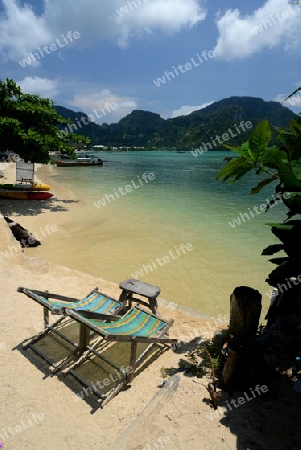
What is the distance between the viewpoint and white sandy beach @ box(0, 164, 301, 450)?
116 inches

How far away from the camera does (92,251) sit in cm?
1019

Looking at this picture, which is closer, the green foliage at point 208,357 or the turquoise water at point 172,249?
the green foliage at point 208,357

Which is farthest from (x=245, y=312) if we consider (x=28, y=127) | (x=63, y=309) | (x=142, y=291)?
(x=28, y=127)

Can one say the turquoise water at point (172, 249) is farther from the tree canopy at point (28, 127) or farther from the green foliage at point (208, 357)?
the tree canopy at point (28, 127)

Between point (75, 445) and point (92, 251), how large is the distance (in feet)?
24.5

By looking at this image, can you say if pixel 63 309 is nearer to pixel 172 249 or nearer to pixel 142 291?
pixel 142 291

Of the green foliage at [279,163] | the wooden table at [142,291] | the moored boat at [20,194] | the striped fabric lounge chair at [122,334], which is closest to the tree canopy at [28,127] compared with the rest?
the moored boat at [20,194]

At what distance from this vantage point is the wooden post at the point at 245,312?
4355 mm

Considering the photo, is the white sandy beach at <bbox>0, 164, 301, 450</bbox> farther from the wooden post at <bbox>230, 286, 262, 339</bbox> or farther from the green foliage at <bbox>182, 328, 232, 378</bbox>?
the wooden post at <bbox>230, 286, 262, 339</bbox>

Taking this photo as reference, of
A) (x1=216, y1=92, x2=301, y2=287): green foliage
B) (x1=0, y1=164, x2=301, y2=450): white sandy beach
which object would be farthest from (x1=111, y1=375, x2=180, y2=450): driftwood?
(x1=216, y1=92, x2=301, y2=287): green foliage

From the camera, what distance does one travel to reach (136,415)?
11.1 ft

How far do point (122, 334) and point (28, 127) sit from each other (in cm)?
1582

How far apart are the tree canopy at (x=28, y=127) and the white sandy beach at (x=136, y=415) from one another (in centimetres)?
1296

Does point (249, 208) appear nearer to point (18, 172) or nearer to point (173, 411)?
point (18, 172)
